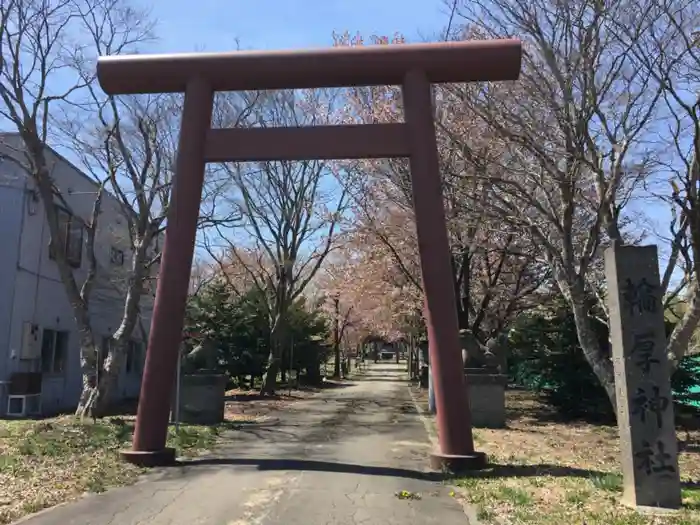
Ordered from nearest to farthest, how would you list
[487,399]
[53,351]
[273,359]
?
1. [487,399]
2. [53,351]
3. [273,359]

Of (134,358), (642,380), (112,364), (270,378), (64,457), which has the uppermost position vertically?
(134,358)

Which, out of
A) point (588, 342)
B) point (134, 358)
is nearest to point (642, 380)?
point (588, 342)

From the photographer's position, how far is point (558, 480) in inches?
342

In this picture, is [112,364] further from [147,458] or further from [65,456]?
[147,458]

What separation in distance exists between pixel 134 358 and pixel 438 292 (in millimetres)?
17455

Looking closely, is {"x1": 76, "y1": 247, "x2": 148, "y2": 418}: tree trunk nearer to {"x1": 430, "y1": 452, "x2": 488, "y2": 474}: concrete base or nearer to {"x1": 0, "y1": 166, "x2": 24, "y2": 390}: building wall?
{"x1": 0, "y1": 166, "x2": 24, "y2": 390}: building wall

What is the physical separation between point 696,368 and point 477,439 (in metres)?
6.93

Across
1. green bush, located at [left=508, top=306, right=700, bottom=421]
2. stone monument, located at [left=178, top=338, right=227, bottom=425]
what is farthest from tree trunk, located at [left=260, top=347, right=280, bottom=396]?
green bush, located at [left=508, top=306, right=700, bottom=421]

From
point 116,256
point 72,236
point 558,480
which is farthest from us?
point 116,256

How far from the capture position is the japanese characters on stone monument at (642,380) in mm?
7250

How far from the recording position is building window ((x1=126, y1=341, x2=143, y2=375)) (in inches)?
938

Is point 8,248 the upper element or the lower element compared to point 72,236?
lower

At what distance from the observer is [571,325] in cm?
1758

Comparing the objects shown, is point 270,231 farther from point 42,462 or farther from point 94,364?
point 42,462
